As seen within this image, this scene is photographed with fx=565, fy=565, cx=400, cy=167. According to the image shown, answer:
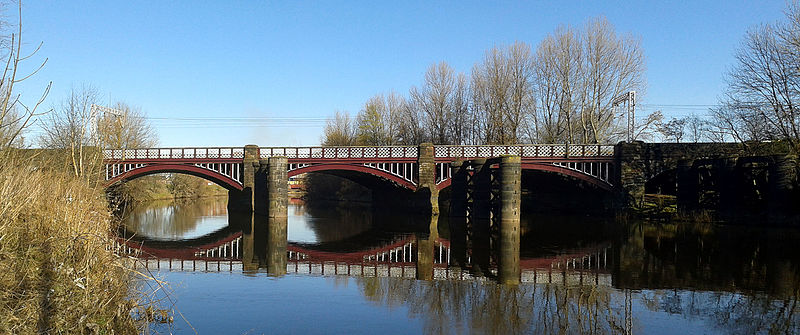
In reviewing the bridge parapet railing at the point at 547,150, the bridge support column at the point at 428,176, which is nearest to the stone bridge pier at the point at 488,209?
the bridge support column at the point at 428,176

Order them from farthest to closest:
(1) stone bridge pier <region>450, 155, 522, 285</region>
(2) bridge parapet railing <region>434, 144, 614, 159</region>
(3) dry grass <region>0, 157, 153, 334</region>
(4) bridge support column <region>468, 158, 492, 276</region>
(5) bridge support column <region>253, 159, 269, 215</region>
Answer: (5) bridge support column <region>253, 159, 269, 215</region>
(2) bridge parapet railing <region>434, 144, 614, 159</region>
(4) bridge support column <region>468, 158, 492, 276</region>
(1) stone bridge pier <region>450, 155, 522, 285</region>
(3) dry grass <region>0, 157, 153, 334</region>

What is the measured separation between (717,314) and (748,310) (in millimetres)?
727

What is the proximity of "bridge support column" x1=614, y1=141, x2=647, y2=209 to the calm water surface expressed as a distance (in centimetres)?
759

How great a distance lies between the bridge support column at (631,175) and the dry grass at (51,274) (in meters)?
27.3

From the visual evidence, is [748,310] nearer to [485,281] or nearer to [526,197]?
[485,281]

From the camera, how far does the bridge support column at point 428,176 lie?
107 ft

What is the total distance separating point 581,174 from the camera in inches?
1221

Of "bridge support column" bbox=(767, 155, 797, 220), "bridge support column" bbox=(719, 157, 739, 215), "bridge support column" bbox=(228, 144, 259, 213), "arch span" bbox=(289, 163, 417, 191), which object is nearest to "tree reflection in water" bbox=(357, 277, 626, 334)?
"bridge support column" bbox=(767, 155, 797, 220)

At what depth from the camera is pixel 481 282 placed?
12008 mm

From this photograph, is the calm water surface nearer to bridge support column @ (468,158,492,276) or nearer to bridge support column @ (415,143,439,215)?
bridge support column @ (468,158,492,276)

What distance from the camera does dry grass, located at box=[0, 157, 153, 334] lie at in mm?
5965

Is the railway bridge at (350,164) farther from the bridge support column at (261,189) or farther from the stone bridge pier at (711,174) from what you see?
the stone bridge pier at (711,174)

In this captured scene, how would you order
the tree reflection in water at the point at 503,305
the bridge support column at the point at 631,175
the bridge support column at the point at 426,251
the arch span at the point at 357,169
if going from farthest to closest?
the arch span at the point at 357,169 → the bridge support column at the point at 631,175 → the bridge support column at the point at 426,251 → the tree reflection in water at the point at 503,305

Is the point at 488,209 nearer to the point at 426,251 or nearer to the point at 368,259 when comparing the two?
the point at 426,251
